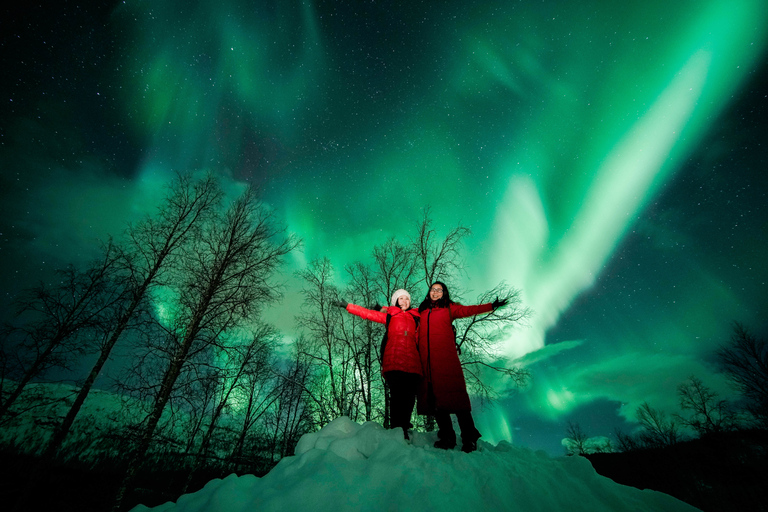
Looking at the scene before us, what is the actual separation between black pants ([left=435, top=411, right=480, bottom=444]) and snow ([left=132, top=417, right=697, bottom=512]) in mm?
843

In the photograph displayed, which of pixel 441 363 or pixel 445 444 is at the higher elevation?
pixel 441 363

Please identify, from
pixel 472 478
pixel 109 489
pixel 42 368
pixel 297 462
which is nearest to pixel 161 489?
pixel 109 489

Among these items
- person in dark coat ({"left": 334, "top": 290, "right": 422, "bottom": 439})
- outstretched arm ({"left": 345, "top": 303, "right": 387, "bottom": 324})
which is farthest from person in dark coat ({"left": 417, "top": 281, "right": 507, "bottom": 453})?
outstretched arm ({"left": 345, "top": 303, "right": 387, "bottom": 324})

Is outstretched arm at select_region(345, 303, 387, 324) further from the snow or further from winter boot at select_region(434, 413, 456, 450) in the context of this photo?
the snow

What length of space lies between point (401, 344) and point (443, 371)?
0.72 metres

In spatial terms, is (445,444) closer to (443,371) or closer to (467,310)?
(443,371)

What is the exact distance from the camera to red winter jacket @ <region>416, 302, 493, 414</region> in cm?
353

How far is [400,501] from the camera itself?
187 cm

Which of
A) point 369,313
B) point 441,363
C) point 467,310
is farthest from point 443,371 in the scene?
point 369,313

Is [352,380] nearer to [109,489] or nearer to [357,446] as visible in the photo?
[357,446]

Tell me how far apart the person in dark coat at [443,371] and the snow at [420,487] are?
86 cm

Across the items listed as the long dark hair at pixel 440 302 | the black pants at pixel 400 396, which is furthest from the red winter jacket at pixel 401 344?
the long dark hair at pixel 440 302

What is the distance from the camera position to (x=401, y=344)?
12.5 ft

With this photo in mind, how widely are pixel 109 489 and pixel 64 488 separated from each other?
216cm
